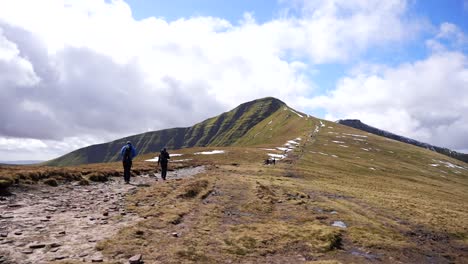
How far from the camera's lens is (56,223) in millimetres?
15562

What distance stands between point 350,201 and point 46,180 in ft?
90.7

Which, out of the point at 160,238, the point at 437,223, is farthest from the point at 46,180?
the point at 437,223

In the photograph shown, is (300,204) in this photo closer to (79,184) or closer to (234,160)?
(79,184)

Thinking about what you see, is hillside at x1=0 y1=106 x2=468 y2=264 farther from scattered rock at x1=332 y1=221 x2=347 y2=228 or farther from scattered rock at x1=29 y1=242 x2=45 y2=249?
scattered rock at x1=29 y1=242 x2=45 y2=249

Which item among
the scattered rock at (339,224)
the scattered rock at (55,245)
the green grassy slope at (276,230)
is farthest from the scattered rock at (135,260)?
the scattered rock at (339,224)

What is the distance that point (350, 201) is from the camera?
32656 mm

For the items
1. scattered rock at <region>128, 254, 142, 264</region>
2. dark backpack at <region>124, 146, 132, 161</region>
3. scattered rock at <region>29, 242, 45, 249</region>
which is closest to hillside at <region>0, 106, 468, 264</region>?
scattered rock at <region>128, 254, 142, 264</region>

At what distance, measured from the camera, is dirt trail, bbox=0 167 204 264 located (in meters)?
11.8

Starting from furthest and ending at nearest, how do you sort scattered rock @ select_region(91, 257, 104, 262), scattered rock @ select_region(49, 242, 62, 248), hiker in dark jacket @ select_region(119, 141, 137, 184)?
hiker in dark jacket @ select_region(119, 141, 137, 184) → scattered rock @ select_region(49, 242, 62, 248) → scattered rock @ select_region(91, 257, 104, 262)

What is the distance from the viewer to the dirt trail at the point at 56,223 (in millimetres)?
11804

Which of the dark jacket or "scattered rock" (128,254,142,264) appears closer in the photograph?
"scattered rock" (128,254,142,264)

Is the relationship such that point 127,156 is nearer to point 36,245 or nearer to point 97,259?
point 36,245

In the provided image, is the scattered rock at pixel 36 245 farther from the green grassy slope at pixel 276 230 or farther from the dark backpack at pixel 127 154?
the dark backpack at pixel 127 154

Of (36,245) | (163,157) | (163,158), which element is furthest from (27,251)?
(163,157)
